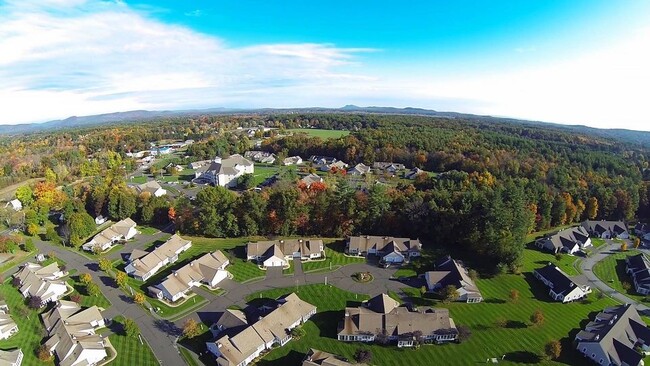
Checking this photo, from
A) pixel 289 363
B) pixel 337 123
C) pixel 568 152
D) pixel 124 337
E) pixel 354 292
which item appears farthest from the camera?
pixel 337 123

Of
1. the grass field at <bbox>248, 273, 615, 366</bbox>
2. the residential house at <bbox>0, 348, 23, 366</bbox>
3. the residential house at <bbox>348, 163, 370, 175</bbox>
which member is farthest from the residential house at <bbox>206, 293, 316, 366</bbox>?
the residential house at <bbox>348, 163, 370, 175</bbox>

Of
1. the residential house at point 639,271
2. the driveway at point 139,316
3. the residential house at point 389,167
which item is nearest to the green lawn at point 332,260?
the driveway at point 139,316

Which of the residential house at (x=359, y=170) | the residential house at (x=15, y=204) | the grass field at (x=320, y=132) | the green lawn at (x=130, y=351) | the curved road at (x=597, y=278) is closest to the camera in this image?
the green lawn at (x=130, y=351)

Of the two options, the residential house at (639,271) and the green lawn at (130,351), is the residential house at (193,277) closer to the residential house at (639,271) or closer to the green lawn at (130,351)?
the green lawn at (130,351)

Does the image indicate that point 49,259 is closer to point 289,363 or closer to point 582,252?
point 289,363

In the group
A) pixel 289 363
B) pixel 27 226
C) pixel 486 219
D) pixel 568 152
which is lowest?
pixel 289 363

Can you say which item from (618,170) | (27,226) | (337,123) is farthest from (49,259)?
(337,123)
